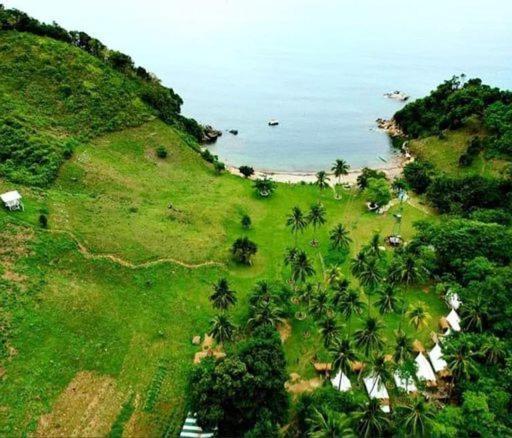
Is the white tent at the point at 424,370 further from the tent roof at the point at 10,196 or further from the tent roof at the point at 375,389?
the tent roof at the point at 10,196

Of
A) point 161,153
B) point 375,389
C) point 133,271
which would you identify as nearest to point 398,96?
point 161,153

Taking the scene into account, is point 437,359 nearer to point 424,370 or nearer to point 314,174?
point 424,370

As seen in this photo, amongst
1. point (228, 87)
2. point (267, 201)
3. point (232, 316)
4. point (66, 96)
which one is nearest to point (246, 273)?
point (232, 316)

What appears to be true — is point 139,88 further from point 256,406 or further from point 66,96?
point 256,406

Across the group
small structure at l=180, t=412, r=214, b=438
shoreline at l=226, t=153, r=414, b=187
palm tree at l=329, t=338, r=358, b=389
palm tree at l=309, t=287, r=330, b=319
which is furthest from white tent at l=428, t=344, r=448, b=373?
shoreline at l=226, t=153, r=414, b=187

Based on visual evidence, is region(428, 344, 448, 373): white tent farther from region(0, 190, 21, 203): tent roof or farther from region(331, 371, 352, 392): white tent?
region(0, 190, 21, 203): tent roof
